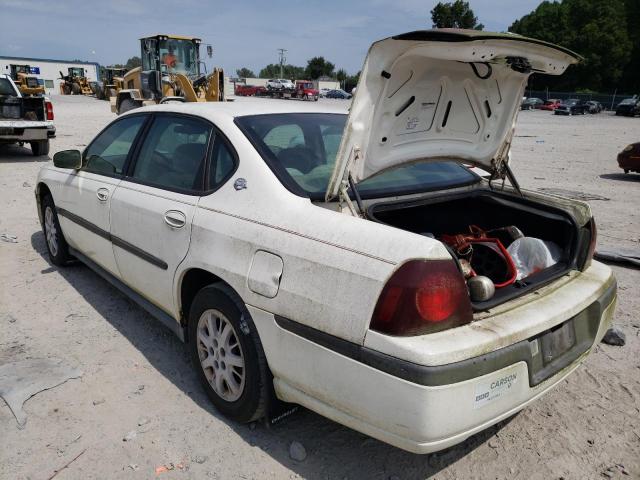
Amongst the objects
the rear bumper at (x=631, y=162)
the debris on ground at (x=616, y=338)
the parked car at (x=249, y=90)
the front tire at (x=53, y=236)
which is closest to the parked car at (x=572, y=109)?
the parked car at (x=249, y=90)

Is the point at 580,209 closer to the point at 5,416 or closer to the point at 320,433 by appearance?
the point at 320,433

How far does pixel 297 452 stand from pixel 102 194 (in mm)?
2219

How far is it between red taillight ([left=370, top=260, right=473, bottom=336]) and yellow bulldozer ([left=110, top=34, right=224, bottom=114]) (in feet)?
50.5

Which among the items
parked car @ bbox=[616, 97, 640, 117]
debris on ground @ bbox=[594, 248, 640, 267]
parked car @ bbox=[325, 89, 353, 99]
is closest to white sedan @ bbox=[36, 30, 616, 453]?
debris on ground @ bbox=[594, 248, 640, 267]

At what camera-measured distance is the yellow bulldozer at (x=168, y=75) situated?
1664 centimetres

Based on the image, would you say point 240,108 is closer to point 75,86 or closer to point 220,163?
point 220,163

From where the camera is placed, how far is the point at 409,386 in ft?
5.82

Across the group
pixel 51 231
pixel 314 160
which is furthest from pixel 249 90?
pixel 314 160

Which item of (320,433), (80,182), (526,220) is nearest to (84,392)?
(320,433)

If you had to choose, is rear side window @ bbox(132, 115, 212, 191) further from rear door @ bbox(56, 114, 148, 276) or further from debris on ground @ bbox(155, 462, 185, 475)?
debris on ground @ bbox(155, 462, 185, 475)

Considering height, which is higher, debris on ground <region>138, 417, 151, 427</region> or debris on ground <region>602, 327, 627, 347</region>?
debris on ground <region>602, 327, 627, 347</region>

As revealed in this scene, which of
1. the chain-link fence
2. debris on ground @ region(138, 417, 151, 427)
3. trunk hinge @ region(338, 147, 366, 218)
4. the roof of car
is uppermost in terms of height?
the chain-link fence

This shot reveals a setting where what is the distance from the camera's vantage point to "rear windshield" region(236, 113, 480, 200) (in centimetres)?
252

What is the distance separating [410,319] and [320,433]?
1051 mm
